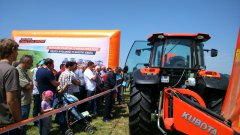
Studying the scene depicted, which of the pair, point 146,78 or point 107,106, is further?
point 107,106

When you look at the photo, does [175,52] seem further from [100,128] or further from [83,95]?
[83,95]

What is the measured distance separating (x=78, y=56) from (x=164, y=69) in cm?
560

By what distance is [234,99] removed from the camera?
7.58 ft

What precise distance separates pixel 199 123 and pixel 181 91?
1.07 metres

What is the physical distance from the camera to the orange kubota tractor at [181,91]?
8.38 feet

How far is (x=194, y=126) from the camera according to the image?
8.95 feet

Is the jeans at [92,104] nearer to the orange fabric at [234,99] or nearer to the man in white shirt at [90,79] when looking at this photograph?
the man in white shirt at [90,79]

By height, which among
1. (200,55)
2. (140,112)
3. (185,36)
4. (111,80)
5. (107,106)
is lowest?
(107,106)

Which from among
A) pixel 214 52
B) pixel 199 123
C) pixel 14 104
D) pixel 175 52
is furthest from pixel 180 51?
pixel 14 104

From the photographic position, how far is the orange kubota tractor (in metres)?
2.55

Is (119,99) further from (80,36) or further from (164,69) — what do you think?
(164,69)

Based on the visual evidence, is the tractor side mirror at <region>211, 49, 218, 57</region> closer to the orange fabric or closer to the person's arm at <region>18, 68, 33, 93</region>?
the orange fabric

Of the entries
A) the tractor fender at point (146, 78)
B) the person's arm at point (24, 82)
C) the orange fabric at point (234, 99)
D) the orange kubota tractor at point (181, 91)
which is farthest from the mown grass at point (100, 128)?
the orange fabric at point (234, 99)

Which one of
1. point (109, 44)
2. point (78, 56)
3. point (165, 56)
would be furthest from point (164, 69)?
point (78, 56)
